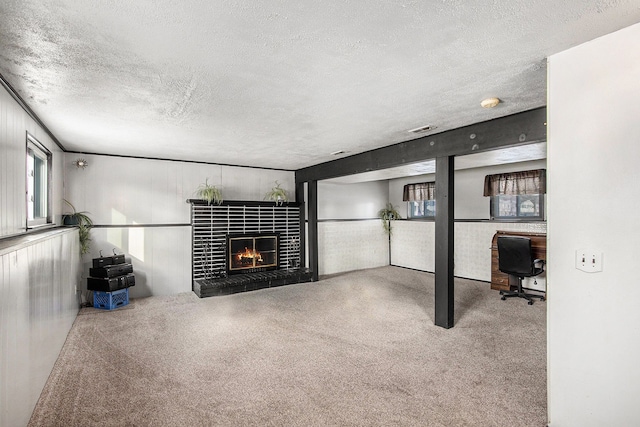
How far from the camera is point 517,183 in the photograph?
17.9 ft

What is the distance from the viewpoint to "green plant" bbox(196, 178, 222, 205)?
5445 millimetres

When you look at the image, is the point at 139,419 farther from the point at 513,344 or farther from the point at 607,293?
the point at 513,344

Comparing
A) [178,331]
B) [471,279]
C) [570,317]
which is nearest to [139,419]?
[178,331]

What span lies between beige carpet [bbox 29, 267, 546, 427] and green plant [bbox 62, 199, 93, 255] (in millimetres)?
1010

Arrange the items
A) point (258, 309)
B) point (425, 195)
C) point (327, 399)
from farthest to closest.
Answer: point (425, 195) → point (258, 309) → point (327, 399)

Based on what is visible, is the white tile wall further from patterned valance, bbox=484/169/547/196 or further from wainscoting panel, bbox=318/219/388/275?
patterned valance, bbox=484/169/547/196

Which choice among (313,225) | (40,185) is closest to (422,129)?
(313,225)

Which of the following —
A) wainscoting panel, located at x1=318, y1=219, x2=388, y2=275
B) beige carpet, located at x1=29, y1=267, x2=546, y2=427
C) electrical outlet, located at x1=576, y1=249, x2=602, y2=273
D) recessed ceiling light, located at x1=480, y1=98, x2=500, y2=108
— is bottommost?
beige carpet, located at x1=29, y1=267, x2=546, y2=427

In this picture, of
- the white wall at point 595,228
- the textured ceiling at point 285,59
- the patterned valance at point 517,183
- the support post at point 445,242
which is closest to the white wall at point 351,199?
the patterned valance at point 517,183

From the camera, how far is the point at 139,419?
2061 mm

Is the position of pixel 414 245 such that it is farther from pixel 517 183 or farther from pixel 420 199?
pixel 517 183

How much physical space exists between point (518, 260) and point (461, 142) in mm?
2331

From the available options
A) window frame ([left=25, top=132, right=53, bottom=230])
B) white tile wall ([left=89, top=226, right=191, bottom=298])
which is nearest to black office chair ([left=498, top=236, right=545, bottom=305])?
white tile wall ([left=89, top=226, right=191, bottom=298])

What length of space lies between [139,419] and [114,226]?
3.68 meters
